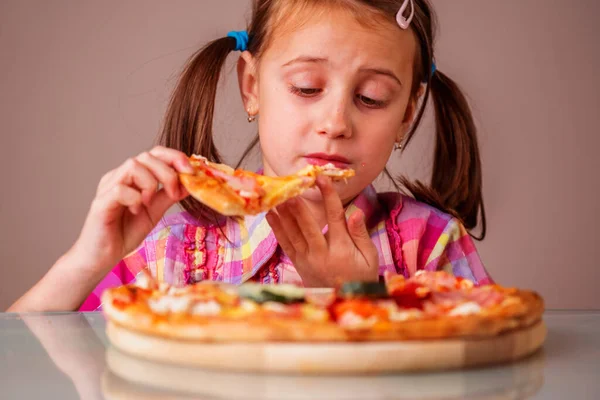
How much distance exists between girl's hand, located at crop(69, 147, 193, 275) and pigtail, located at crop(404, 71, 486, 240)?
2.24 ft

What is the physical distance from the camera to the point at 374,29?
1.32 meters

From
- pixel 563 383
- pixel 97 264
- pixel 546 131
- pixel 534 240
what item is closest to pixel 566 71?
pixel 546 131

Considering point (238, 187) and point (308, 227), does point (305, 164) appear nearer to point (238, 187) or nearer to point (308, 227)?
point (308, 227)

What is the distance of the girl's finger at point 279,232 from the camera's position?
121 cm

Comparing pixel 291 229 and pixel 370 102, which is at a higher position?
pixel 370 102

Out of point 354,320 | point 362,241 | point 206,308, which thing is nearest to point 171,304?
point 206,308

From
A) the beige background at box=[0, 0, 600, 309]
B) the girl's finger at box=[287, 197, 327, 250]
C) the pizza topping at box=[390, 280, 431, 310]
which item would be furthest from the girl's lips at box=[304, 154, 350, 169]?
the beige background at box=[0, 0, 600, 309]

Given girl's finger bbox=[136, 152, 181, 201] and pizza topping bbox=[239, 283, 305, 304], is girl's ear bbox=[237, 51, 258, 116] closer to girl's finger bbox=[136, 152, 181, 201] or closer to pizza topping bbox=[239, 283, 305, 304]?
girl's finger bbox=[136, 152, 181, 201]

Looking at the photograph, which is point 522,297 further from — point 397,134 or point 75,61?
point 75,61

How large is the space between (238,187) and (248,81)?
1.93 ft

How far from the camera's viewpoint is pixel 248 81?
1.53 m

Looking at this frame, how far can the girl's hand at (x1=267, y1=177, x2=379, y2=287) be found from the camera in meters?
1.20

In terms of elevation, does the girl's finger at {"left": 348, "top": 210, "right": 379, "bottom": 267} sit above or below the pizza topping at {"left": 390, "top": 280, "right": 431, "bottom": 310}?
below

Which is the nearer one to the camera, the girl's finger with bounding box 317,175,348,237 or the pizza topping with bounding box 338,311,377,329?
the pizza topping with bounding box 338,311,377,329
